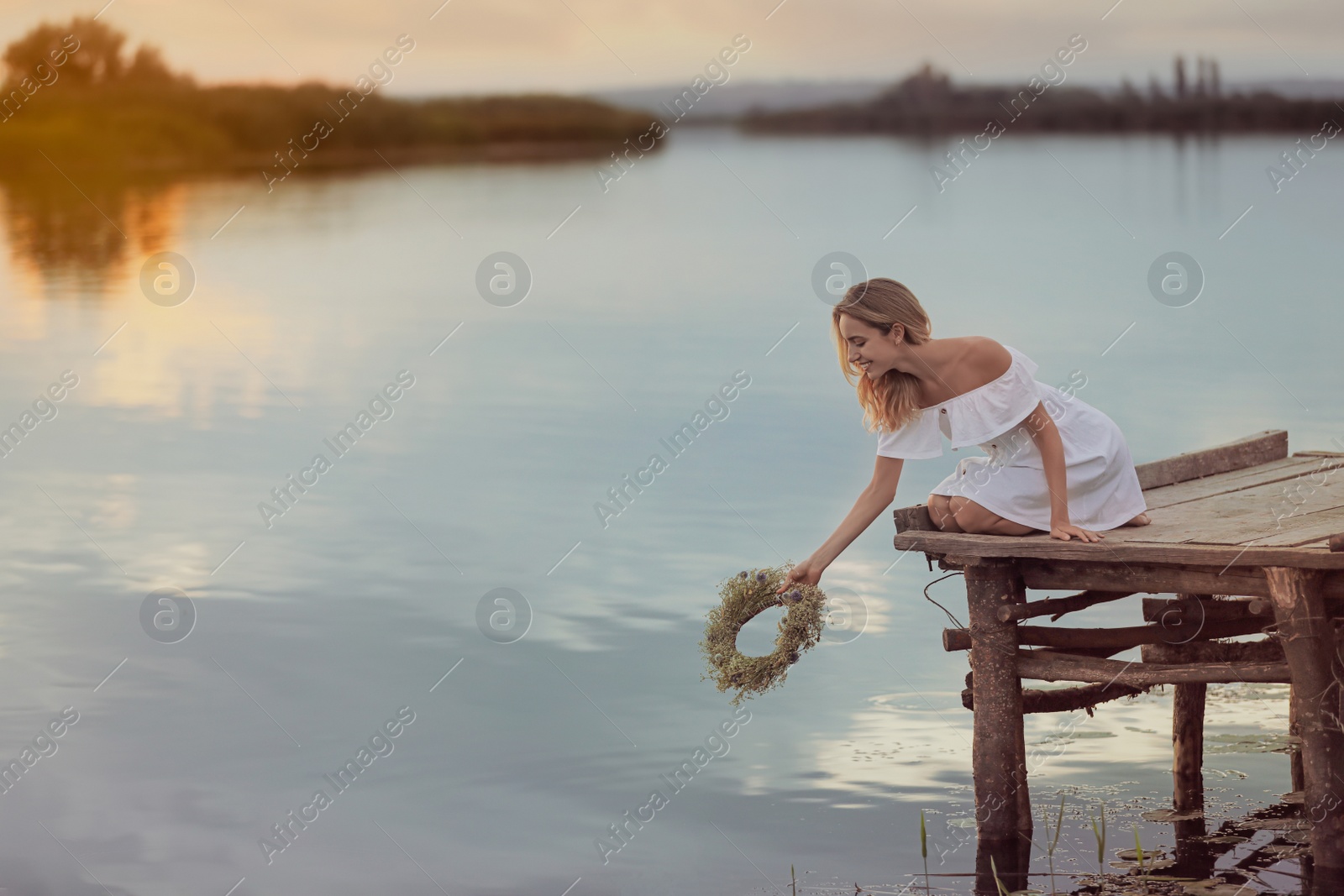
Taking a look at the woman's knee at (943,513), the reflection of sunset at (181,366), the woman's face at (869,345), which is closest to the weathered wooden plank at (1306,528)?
the woman's knee at (943,513)

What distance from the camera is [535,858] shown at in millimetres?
9273

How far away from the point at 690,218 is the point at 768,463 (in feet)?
130

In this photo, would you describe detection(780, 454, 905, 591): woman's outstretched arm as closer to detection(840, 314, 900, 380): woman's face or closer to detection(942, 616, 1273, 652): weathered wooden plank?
detection(840, 314, 900, 380): woman's face

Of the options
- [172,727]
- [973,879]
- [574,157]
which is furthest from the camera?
[574,157]

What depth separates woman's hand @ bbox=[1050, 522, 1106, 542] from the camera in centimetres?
737

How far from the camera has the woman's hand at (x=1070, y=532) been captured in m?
7.37

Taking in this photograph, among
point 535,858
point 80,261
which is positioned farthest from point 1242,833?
point 80,261

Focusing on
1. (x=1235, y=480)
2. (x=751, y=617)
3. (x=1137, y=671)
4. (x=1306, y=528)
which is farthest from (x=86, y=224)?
(x=1306, y=528)

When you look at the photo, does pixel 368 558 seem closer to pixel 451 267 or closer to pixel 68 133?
pixel 451 267

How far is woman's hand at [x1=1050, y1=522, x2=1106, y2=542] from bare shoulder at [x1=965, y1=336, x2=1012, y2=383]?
0.75m

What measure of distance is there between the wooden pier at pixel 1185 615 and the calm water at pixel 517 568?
2.44 feet

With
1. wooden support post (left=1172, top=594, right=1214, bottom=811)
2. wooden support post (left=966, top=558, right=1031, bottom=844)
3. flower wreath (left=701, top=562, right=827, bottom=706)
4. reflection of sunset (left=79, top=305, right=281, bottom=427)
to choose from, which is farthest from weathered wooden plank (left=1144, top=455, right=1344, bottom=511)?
reflection of sunset (left=79, top=305, right=281, bottom=427)

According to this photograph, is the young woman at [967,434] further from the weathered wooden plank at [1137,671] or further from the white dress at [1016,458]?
the weathered wooden plank at [1137,671]

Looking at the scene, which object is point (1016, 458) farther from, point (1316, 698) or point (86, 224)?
point (86, 224)
